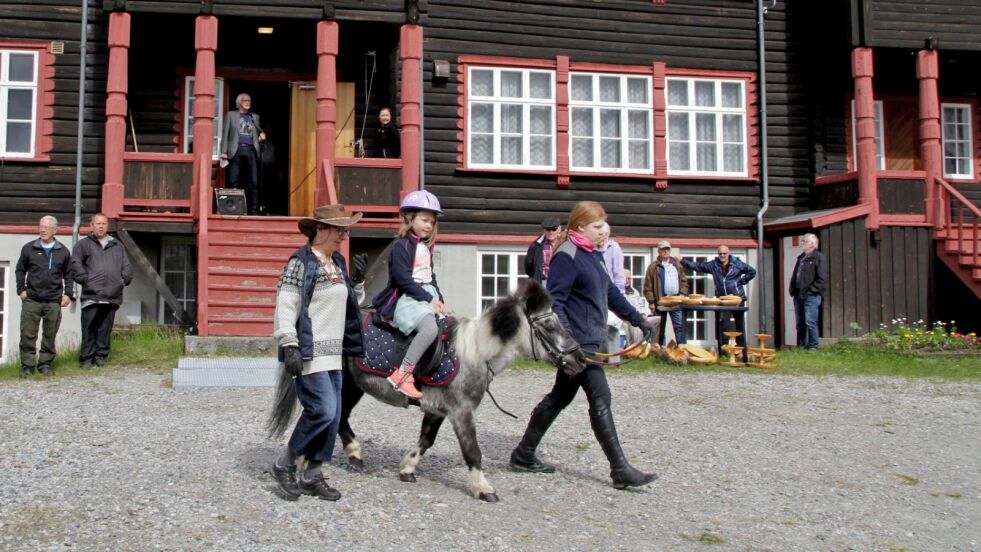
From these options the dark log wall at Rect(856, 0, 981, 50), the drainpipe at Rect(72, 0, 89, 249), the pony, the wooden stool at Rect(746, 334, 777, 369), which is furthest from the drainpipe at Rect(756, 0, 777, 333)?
the pony

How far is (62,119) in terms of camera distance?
48.9 ft

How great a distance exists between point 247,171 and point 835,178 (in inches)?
378

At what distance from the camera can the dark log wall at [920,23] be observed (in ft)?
52.6

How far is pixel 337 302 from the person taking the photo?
5996 mm

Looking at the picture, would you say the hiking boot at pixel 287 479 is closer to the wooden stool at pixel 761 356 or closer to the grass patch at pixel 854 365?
the grass patch at pixel 854 365

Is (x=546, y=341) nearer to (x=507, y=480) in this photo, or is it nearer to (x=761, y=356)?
(x=507, y=480)

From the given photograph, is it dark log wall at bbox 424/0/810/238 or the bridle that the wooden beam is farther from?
the bridle

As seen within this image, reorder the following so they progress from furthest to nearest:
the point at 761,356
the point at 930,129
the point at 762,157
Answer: the point at 762,157, the point at 930,129, the point at 761,356

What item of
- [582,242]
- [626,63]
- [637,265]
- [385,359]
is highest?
[626,63]

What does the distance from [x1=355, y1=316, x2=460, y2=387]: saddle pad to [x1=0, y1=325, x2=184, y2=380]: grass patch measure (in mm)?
6248

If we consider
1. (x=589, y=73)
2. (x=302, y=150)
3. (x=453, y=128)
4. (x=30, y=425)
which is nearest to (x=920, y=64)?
(x=589, y=73)

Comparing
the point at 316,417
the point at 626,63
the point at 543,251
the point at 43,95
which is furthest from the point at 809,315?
the point at 43,95

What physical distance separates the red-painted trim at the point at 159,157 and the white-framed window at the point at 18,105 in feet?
6.16

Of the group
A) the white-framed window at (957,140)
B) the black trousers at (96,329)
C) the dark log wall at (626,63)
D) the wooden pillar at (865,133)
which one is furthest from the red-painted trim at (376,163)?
the white-framed window at (957,140)
